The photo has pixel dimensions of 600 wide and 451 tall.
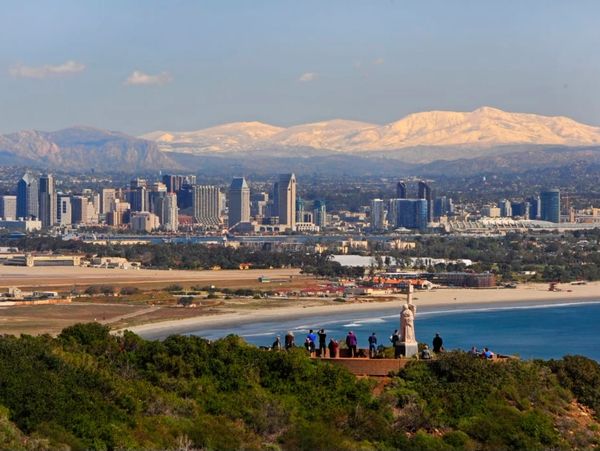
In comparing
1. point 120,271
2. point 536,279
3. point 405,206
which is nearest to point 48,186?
point 405,206

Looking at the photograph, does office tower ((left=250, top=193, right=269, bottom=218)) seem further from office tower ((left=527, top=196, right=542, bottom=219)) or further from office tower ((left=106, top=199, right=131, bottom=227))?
office tower ((left=527, top=196, right=542, bottom=219))

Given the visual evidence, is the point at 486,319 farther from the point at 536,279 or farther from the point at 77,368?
the point at 77,368

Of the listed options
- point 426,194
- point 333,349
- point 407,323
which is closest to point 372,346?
point 333,349

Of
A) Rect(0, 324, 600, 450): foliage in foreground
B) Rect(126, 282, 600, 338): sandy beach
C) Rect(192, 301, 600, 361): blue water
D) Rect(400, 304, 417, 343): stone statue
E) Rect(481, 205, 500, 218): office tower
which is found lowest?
Rect(192, 301, 600, 361): blue water

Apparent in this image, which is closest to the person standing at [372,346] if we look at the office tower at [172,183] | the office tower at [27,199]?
the office tower at [27,199]

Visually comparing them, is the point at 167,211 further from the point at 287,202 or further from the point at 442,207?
the point at 442,207

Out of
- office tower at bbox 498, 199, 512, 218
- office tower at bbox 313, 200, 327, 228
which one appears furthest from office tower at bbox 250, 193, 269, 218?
office tower at bbox 498, 199, 512, 218
